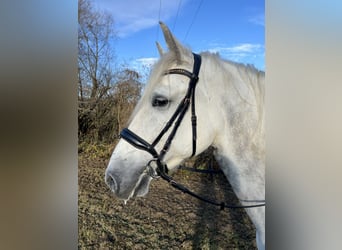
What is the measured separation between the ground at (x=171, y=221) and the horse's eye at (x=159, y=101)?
911 mm

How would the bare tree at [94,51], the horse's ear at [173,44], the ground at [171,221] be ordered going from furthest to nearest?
the ground at [171,221], the bare tree at [94,51], the horse's ear at [173,44]

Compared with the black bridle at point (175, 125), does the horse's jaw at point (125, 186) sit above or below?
below

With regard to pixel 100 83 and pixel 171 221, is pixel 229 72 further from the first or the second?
pixel 171 221

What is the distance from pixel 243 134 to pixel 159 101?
1.11 ft

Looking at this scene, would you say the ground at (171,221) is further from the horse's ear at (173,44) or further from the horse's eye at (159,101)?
the horse's ear at (173,44)

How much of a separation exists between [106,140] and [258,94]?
93cm

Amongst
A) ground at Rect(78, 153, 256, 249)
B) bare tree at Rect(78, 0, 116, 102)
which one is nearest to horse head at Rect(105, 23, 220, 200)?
bare tree at Rect(78, 0, 116, 102)

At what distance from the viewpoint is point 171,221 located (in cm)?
194

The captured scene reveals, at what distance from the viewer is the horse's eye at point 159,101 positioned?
939mm

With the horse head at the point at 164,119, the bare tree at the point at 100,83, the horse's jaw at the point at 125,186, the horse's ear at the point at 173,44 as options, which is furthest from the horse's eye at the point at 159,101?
the bare tree at the point at 100,83

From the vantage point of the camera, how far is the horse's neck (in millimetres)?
939
